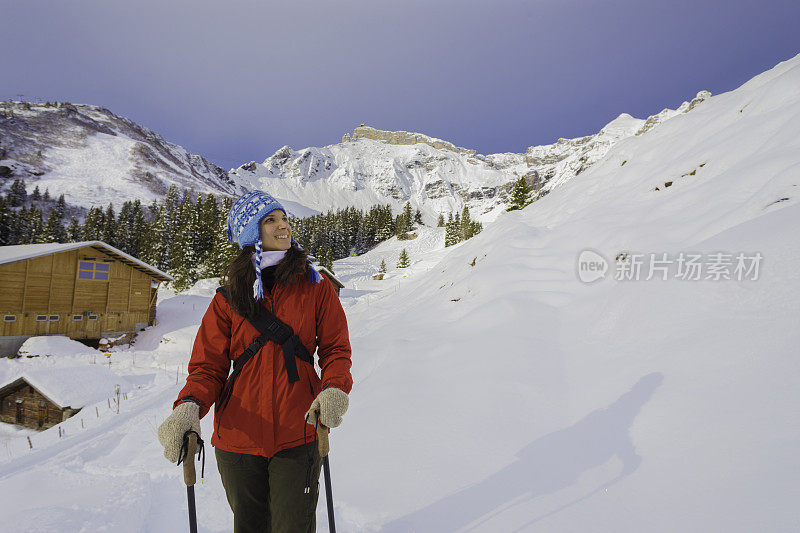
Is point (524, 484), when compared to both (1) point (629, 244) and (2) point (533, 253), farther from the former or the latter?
(2) point (533, 253)

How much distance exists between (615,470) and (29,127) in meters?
201

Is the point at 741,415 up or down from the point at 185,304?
up

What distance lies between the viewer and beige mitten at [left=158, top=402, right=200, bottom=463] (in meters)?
1.83

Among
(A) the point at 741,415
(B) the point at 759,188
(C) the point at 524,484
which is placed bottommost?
(C) the point at 524,484

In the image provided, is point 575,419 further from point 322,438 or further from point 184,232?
point 184,232

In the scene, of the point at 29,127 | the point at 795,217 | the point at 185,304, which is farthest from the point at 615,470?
the point at 29,127

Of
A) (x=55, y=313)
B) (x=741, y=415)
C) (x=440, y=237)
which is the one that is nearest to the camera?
(x=741, y=415)

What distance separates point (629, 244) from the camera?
7.30 m

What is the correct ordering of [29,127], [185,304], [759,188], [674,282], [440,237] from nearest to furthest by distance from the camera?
[674,282] → [759,188] → [185,304] → [440,237] → [29,127]

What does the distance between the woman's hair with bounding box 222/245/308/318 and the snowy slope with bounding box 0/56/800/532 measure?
7.65 feet

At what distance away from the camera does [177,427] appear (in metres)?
1.86

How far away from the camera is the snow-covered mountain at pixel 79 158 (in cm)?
9631

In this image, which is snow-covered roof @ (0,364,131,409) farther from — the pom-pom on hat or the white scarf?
the white scarf

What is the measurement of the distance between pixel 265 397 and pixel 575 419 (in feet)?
11.5
